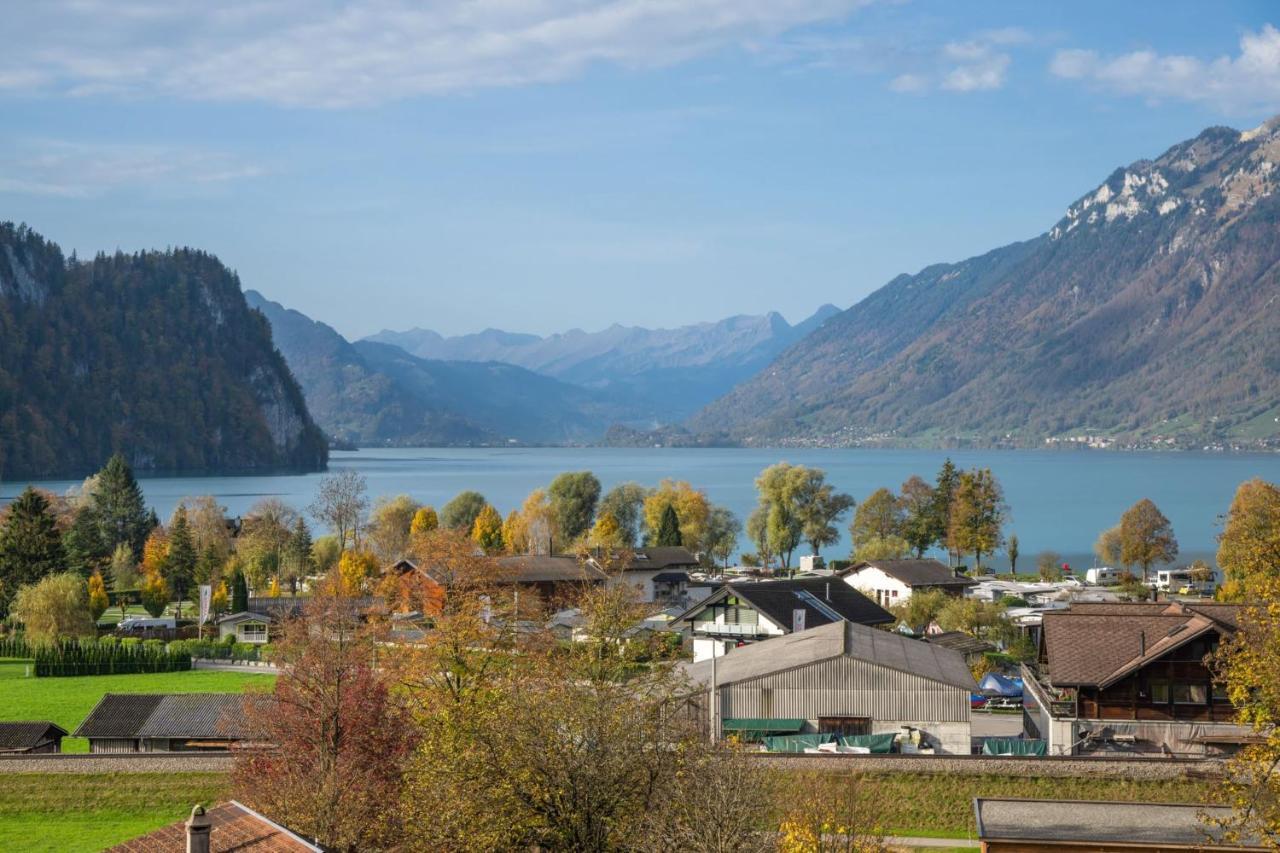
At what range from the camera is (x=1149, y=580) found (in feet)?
326

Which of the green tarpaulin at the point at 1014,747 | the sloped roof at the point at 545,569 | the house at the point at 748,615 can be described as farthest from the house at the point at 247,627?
the green tarpaulin at the point at 1014,747

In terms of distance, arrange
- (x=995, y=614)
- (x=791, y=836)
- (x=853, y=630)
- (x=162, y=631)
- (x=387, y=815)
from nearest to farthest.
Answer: (x=791, y=836) → (x=387, y=815) → (x=853, y=630) → (x=995, y=614) → (x=162, y=631)

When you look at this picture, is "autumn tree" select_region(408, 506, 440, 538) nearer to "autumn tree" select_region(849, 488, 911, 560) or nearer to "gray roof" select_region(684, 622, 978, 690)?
"autumn tree" select_region(849, 488, 911, 560)

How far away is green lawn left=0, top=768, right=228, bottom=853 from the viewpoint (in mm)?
35875

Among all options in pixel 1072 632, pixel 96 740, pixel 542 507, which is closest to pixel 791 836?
pixel 1072 632

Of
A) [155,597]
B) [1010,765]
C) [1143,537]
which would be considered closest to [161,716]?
[1010,765]

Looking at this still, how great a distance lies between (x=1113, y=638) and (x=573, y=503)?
80.7 meters

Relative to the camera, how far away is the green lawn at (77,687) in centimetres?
5191

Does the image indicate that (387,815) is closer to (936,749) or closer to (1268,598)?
(1268,598)

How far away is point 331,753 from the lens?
29703 mm

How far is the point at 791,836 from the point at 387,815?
7676 mm

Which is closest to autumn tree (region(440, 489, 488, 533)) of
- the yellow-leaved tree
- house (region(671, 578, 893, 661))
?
the yellow-leaved tree

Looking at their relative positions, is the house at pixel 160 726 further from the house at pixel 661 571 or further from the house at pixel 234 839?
the house at pixel 661 571

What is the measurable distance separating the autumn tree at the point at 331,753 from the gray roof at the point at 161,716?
6.08 m
